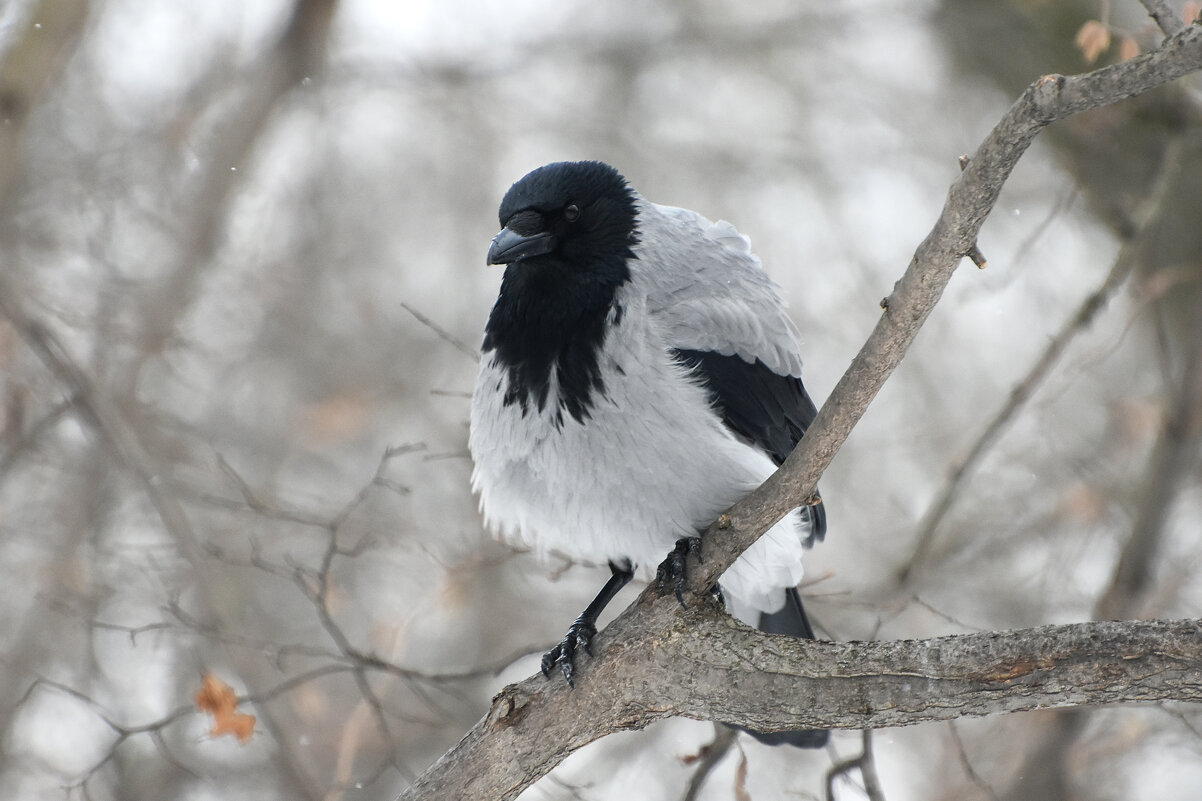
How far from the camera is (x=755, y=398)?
12.6 ft

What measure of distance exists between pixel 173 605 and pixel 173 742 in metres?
2.62

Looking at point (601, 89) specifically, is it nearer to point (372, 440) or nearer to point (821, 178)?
point (821, 178)

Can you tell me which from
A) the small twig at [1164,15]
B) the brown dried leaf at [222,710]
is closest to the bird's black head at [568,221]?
the small twig at [1164,15]

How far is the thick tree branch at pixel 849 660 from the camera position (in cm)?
234

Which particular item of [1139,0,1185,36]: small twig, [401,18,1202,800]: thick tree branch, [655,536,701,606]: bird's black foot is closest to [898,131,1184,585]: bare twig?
[655,536,701,606]: bird's black foot

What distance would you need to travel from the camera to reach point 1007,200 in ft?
26.7

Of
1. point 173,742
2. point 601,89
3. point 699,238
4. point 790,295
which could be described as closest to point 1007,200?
point 790,295

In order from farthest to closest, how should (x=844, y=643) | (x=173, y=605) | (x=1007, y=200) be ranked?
(x=1007, y=200) → (x=173, y=605) → (x=844, y=643)

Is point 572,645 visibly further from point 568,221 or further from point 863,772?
point 568,221

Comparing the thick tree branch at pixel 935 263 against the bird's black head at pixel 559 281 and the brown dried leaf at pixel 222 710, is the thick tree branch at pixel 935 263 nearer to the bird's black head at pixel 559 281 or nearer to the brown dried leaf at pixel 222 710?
the bird's black head at pixel 559 281

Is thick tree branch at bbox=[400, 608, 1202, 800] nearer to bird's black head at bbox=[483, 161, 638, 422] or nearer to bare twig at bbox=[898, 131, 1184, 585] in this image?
bird's black head at bbox=[483, 161, 638, 422]

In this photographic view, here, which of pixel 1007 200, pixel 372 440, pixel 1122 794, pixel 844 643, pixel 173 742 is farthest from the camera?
pixel 372 440

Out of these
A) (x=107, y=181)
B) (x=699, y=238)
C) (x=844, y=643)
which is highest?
(x=107, y=181)

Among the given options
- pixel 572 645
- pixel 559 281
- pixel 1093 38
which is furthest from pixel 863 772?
pixel 1093 38
